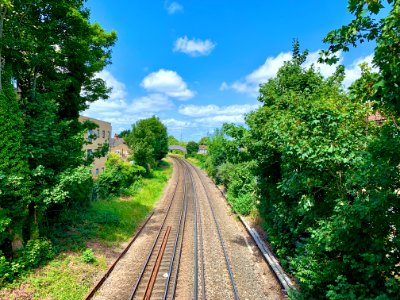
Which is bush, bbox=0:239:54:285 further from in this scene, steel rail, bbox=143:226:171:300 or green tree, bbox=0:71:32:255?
steel rail, bbox=143:226:171:300

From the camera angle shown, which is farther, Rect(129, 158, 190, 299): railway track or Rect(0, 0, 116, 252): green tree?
Rect(0, 0, 116, 252): green tree

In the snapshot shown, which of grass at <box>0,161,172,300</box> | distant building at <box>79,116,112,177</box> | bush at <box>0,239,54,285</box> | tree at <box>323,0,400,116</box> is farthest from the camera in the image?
distant building at <box>79,116,112,177</box>

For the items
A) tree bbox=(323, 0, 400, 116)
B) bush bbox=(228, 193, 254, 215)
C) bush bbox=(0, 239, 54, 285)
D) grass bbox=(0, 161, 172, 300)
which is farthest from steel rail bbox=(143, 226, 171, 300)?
tree bbox=(323, 0, 400, 116)

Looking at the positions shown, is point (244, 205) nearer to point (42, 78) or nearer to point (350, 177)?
point (350, 177)

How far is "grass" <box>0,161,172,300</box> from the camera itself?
9992mm

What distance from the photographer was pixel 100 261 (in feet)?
41.8

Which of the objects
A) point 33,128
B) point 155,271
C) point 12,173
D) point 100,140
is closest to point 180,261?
point 155,271

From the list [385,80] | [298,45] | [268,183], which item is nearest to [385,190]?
[385,80]

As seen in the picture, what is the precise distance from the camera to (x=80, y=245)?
1411 cm

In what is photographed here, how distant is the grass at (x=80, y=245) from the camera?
999 centimetres

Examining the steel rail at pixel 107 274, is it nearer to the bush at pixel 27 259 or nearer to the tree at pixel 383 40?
the bush at pixel 27 259

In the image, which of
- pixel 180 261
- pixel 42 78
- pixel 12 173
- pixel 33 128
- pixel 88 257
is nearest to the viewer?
pixel 12 173

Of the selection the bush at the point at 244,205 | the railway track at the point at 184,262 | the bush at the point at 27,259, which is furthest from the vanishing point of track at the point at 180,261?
the bush at the point at 27,259

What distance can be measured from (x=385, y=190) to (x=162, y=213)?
18.9m
